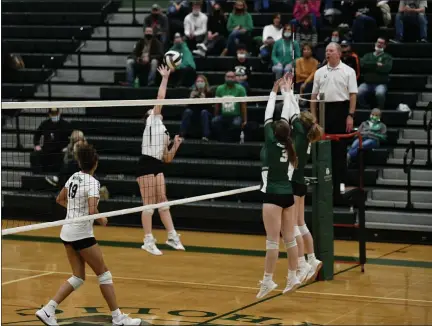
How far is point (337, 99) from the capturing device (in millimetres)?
15383

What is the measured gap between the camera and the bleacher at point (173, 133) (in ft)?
59.9

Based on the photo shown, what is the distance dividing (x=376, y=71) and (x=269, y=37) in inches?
105

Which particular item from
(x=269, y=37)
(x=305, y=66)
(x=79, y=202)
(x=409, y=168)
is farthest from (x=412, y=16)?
(x=79, y=202)

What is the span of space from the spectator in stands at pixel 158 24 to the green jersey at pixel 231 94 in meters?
2.99

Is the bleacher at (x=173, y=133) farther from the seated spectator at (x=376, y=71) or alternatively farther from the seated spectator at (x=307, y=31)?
the seated spectator at (x=307, y=31)

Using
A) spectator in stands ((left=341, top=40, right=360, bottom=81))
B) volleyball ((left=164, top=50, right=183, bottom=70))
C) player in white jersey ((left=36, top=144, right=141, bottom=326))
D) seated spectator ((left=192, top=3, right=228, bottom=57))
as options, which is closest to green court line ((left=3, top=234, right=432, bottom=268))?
volleyball ((left=164, top=50, right=183, bottom=70))

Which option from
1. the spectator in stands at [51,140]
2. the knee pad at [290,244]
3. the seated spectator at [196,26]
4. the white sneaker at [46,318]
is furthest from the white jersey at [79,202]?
the seated spectator at [196,26]

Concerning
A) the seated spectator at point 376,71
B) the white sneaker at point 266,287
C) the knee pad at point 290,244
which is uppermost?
the seated spectator at point 376,71

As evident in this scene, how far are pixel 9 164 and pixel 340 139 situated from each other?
8.87 meters

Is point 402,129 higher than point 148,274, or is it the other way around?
point 402,129

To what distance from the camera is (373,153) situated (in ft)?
61.6

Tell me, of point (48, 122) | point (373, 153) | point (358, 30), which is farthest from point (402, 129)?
point (48, 122)

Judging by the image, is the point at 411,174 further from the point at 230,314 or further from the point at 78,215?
the point at 78,215

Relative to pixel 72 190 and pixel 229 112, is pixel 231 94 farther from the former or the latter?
pixel 72 190
